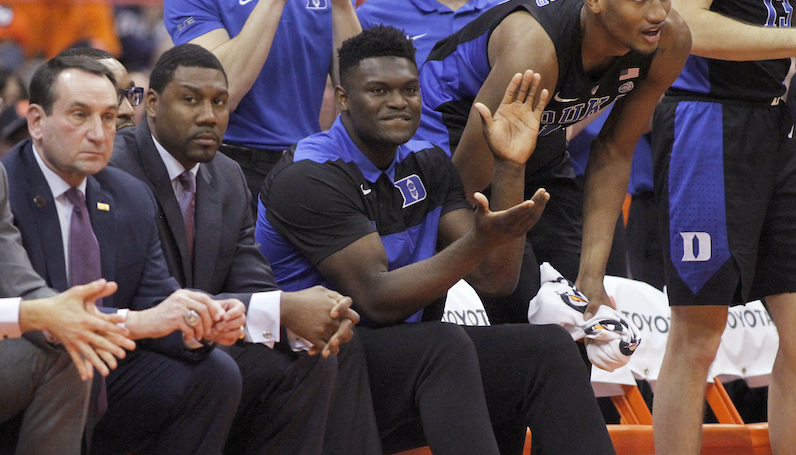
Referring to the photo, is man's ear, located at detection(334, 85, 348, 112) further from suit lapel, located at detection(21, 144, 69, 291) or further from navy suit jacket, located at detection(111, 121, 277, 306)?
suit lapel, located at detection(21, 144, 69, 291)

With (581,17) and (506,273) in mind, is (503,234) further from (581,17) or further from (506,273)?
(581,17)

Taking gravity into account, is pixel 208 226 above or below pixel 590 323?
above

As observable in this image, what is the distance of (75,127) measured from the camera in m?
2.78

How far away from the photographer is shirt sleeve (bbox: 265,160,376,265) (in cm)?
326

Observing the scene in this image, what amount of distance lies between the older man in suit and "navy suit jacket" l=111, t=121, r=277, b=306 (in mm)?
593

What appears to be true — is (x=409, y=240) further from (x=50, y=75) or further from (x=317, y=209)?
(x=50, y=75)

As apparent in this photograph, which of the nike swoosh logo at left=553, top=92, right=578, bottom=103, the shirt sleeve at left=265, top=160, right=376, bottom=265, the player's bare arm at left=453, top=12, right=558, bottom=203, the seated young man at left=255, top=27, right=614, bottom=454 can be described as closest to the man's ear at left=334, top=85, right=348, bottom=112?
the seated young man at left=255, top=27, right=614, bottom=454

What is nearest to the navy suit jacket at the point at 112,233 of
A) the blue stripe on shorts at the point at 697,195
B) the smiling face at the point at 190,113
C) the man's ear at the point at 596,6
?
the smiling face at the point at 190,113

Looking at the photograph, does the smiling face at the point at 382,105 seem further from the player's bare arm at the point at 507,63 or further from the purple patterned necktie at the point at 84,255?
the purple patterned necktie at the point at 84,255

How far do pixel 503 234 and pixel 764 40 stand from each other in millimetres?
1332

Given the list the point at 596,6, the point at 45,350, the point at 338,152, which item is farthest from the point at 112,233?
the point at 596,6

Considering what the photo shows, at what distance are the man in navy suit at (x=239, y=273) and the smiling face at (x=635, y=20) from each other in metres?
1.26

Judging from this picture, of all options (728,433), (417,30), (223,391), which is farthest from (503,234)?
(728,433)

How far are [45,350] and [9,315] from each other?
157 millimetres
